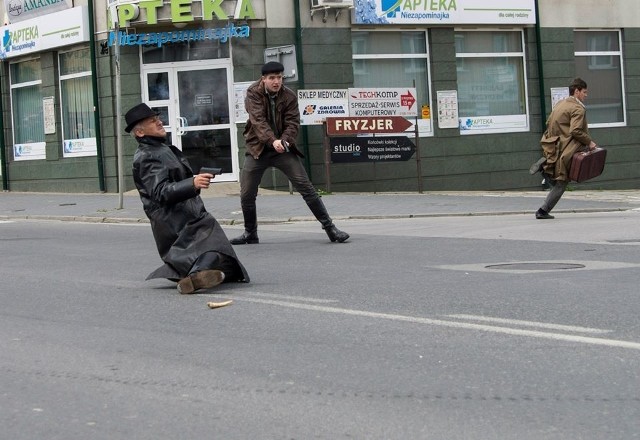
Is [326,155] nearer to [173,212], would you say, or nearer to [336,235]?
[336,235]

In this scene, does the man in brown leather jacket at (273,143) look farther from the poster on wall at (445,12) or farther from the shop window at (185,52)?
the poster on wall at (445,12)

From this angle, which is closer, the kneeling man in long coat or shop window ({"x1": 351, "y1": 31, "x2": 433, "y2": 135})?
the kneeling man in long coat

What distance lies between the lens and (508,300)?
7961mm

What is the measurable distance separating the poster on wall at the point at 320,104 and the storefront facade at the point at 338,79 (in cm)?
4

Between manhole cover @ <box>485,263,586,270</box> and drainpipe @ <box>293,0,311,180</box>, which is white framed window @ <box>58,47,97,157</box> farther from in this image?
manhole cover @ <box>485,263,586,270</box>

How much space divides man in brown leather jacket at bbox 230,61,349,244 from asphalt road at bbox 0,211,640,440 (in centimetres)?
153

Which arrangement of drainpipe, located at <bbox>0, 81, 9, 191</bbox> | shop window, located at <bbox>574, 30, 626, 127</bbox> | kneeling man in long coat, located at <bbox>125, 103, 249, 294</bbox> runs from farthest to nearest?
drainpipe, located at <bbox>0, 81, 9, 191</bbox> < shop window, located at <bbox>574, 30, 626, 127</bbox> < kneeling man in long coat, located at <bbox>125, 103, 249, 294</bbox>

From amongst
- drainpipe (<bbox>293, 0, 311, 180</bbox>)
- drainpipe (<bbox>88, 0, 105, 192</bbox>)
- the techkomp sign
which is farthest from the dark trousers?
drainpipe (<bbox>88, 0, 105, 192</bbox>)

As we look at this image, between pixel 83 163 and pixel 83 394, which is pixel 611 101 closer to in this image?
pixel 83 163

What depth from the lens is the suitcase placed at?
15.3m

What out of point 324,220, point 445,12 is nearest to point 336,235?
point 324,220

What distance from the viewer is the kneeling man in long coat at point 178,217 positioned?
880cm

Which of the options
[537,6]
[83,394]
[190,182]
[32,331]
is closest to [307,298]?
[190,182]

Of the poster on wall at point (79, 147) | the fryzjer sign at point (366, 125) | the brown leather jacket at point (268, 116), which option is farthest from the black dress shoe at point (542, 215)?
the poster on wall at point (79, 147)
